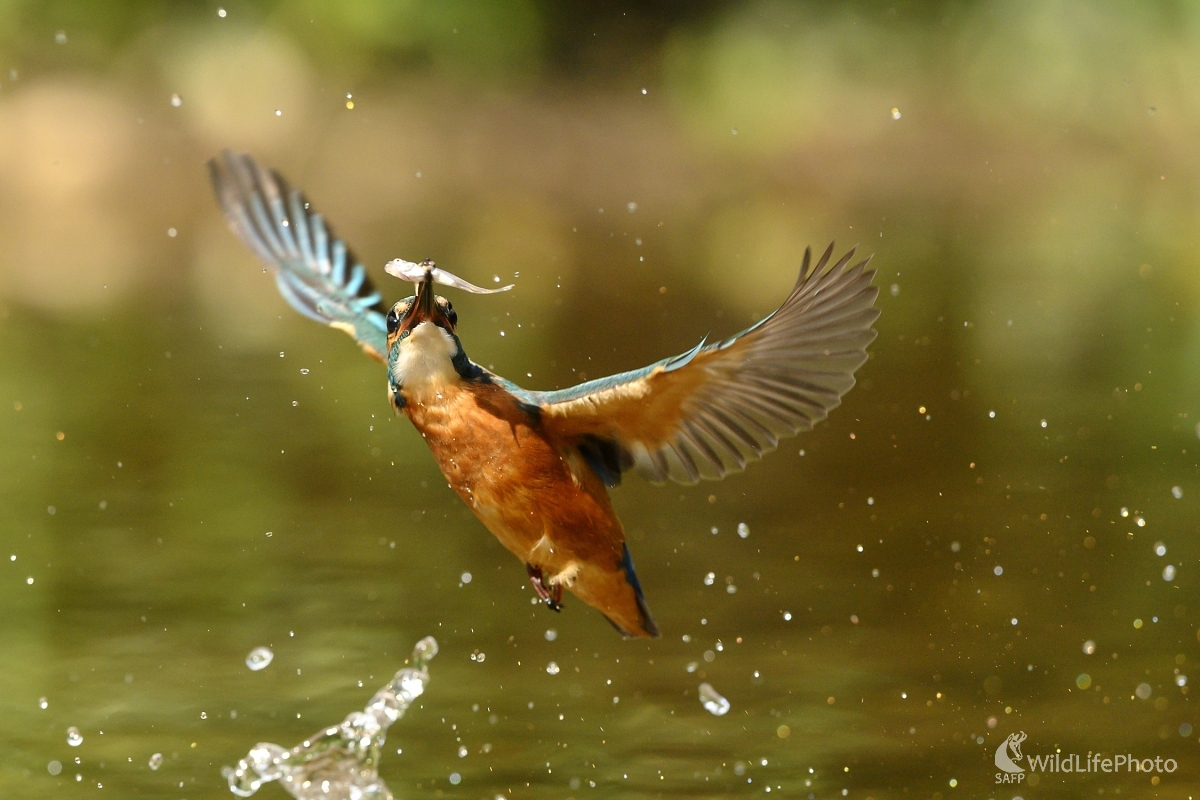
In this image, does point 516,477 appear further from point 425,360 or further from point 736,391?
point 736,391

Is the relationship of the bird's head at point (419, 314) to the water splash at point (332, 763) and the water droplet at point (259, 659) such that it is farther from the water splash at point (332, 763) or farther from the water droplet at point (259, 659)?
the water droplet at point (259, 659)

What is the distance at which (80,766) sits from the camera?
3.18 m

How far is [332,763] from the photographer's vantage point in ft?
10.4

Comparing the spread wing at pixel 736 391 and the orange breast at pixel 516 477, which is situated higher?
the spread wing at pixel 736 391

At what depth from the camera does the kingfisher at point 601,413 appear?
108 inches

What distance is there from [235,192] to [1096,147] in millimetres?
12958

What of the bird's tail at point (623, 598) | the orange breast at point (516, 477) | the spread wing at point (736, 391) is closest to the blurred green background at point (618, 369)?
the bird's tail at point (623, 598)

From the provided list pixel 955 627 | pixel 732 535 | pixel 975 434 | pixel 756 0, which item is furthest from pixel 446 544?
pixel 756 0

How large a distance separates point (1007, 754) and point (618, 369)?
380 centimetres

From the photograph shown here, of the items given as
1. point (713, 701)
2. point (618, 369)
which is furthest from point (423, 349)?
point (618, 369)

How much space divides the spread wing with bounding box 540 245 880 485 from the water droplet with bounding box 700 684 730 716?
27.2 inches

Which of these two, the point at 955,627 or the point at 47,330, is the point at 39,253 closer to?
the point at 47,330

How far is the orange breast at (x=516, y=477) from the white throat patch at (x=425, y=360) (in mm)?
24

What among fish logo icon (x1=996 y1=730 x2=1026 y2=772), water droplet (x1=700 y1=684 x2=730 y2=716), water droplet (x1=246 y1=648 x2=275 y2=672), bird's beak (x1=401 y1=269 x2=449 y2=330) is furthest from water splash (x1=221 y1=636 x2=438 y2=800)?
fish logo icon (x1=996 y1=730 x2=1026 y2=772)
